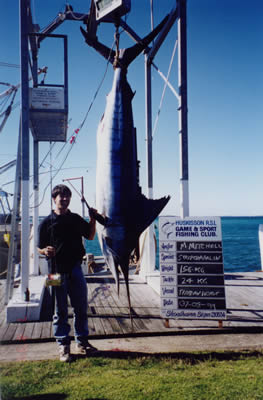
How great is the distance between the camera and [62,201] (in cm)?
283

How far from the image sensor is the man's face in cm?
282

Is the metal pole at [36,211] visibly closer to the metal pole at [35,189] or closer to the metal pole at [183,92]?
the metal pole at [35,189]

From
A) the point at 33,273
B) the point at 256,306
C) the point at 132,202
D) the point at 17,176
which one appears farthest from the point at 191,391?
the point at 33,273

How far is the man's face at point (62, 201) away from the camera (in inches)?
111

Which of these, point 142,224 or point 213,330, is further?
point 213,330

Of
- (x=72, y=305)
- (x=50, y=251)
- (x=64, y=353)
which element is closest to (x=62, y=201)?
(x=50, y=251)

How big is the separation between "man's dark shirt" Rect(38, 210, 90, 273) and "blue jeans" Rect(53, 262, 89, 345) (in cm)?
10

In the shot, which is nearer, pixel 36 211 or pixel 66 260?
pixel 66 260

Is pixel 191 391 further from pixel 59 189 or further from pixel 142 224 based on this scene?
pixel 59 189

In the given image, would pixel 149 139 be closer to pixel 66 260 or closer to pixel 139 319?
pixel 139 319

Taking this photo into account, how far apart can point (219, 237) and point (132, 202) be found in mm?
1727

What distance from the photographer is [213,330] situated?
349 cm

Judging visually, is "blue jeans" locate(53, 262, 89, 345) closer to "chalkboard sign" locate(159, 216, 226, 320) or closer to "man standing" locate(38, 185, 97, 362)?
"man standing" locate(38, 185, 97, 362)

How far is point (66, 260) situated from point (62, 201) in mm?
500
